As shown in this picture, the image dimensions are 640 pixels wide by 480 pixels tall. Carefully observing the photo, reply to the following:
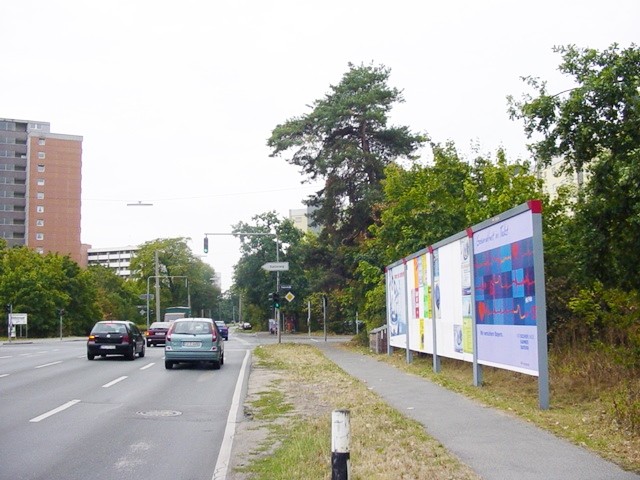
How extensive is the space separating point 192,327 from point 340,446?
57.5 feet

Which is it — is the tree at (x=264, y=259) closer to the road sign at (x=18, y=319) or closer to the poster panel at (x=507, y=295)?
the road sign at (x=18, y=319)

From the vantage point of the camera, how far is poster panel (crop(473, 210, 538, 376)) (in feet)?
38.5

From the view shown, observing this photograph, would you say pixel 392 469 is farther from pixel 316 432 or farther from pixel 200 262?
pixel 200 262

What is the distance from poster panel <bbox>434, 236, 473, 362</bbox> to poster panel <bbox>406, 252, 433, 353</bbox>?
0.94 meters

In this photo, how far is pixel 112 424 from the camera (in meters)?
11.0

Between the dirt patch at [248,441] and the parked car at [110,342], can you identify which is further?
the parked car at [110,342]

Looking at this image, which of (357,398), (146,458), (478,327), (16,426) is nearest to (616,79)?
(478,327)

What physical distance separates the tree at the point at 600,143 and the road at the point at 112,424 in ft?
24.5

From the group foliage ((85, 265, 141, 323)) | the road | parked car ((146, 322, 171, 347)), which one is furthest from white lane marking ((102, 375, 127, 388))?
foliage ((85, 265, 141, 323))

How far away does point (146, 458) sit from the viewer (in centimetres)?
842

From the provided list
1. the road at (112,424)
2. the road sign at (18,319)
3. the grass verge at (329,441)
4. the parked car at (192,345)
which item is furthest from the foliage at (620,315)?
the road sign at (18,319)

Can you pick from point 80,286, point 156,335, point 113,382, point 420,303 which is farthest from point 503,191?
point 80,286

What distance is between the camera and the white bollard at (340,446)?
5641 mm

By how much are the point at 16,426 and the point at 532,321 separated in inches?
315
